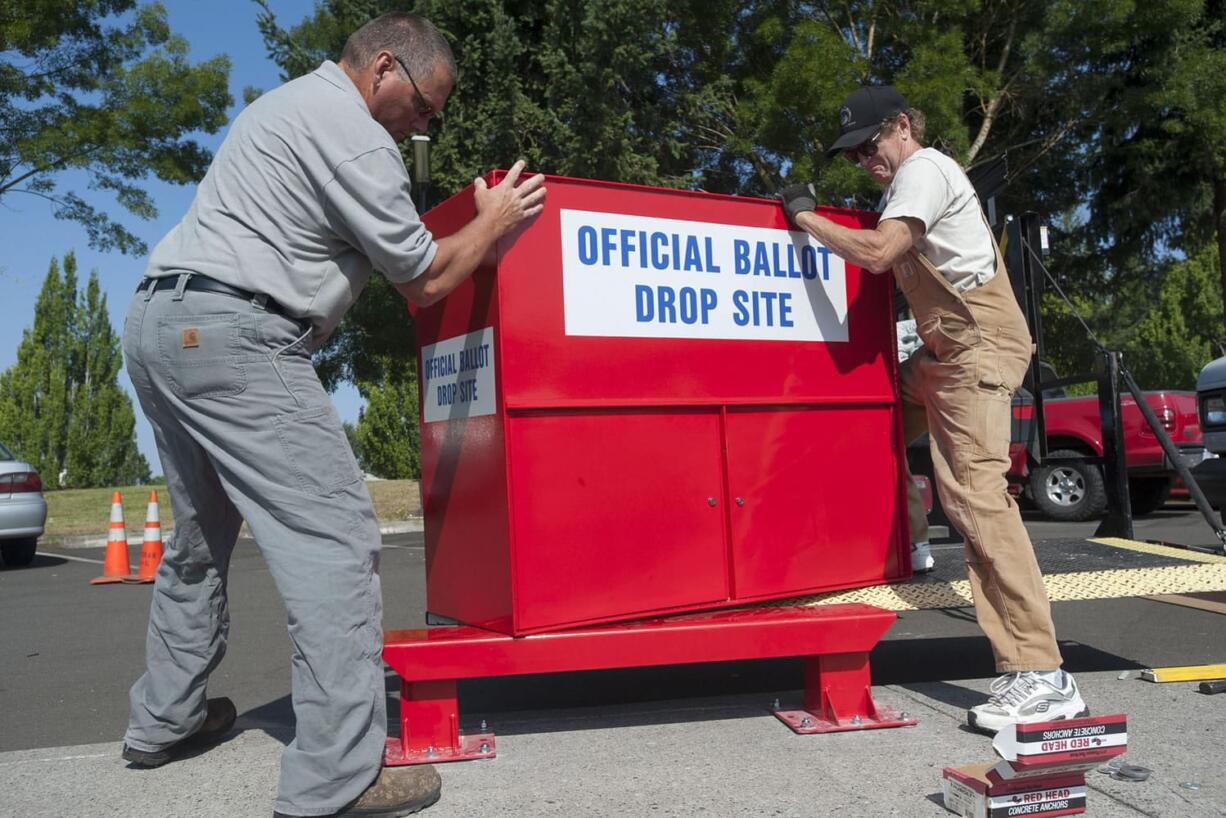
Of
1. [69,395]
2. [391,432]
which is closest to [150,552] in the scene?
[391,432]

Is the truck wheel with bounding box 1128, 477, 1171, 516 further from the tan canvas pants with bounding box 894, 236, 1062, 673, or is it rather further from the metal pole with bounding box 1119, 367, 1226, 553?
the tan canvas pants with bounding box 894, 236, 1062, 673

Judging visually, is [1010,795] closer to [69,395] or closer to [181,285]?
[181,285]

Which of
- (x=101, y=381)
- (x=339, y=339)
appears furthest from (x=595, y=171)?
(x=101, y=381)

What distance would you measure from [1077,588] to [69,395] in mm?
35629

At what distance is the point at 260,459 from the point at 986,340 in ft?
7.43

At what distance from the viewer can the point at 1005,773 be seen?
243cm

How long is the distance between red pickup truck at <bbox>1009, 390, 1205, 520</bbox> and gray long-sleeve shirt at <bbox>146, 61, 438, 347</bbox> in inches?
351

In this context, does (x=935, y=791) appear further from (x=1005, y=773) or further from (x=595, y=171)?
(x=595, y=171)

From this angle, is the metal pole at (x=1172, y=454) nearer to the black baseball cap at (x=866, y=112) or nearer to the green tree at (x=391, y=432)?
the black baseball cap at (x=866, y=112)

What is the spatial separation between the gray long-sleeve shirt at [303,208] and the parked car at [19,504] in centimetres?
893

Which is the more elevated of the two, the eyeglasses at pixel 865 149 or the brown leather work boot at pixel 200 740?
the eyeglasses at pixel 865 149

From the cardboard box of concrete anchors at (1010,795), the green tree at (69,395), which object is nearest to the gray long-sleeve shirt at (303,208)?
the cardboard box of concrete anchors at (1010,795)

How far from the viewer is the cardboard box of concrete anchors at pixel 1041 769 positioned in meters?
2.41

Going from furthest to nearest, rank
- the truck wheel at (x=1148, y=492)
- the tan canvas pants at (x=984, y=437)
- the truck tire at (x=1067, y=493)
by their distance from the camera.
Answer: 1. the truck wheel at (x=1148, y=492)
2. the truck tire at (x=1067, y=493)
3. the tan canvas pants at (x=984, y=437)
